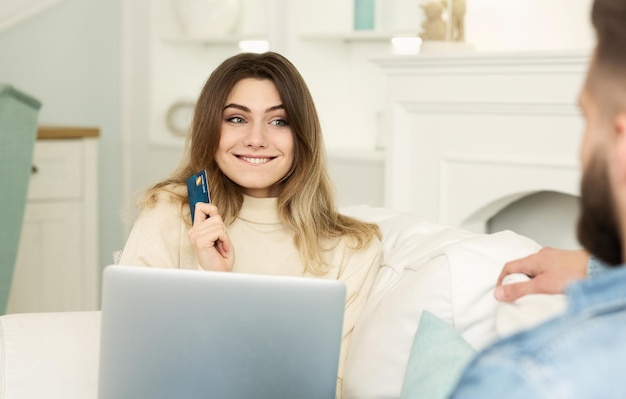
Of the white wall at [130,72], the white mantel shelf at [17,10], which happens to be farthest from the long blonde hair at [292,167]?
the white mantel shelf at [17,10]

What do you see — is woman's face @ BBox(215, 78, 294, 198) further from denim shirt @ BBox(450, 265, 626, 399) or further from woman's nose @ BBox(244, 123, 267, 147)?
denim shirt @ BBox(450, 265, 626, 399)

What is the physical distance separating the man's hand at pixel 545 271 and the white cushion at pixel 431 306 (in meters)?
0.07

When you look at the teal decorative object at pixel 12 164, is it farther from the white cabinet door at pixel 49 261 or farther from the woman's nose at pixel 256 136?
the woman's nose at pixel 256 136

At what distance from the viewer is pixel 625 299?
84 cm

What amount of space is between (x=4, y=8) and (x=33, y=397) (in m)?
2.88

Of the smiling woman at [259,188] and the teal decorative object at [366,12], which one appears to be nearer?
the smiling woman at [259,188]

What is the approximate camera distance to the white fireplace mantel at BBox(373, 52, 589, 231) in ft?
9.39

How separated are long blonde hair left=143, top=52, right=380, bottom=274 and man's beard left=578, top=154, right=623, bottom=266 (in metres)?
1.18

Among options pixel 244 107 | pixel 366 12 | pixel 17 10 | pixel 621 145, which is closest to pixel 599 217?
pixel 621 145

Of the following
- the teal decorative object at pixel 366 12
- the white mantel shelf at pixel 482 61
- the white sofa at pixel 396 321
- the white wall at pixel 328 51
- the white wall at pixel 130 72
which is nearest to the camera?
the white sofa at pixel 396 321

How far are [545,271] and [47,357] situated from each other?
0.91 m

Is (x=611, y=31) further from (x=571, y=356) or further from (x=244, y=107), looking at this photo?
(x=244, y=107)

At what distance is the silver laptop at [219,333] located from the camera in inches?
55.0

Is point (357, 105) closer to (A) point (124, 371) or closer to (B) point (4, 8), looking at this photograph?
(B) point (4, 8)
